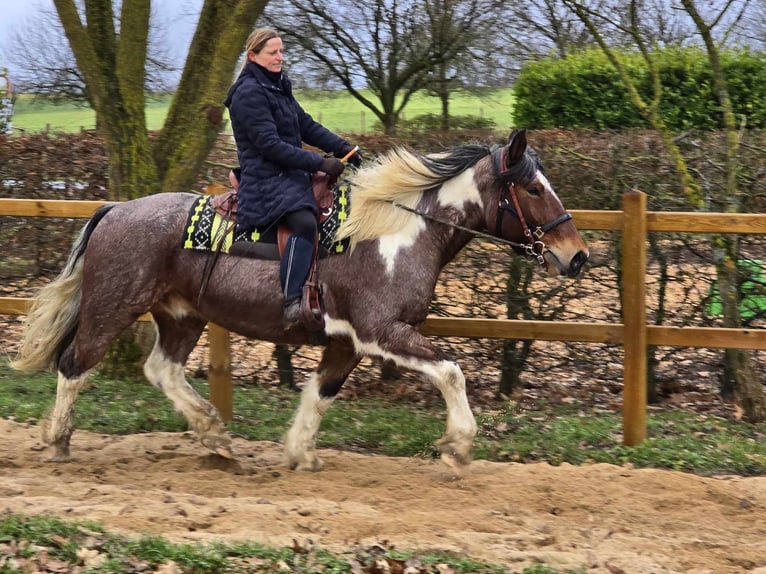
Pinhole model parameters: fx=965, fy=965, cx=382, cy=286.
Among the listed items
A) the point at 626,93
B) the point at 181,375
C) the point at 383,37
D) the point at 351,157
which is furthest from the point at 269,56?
the point at 383,37

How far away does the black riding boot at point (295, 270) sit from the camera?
5.64 m

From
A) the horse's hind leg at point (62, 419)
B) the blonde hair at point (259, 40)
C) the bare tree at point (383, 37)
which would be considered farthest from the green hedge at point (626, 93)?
the horse's hind leg at point (62, 419)

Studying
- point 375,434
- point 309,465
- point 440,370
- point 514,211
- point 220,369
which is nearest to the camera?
point 440,370

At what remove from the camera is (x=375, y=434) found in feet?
22.6

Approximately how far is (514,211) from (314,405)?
5.78 ft

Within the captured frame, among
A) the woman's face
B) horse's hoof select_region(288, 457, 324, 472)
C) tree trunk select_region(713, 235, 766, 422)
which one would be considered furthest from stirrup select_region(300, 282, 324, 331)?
tree trunk select_region(713, 235, 766, 422)

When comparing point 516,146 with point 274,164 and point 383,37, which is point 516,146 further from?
point 383,37

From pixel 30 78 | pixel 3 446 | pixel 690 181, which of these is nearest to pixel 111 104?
pixel 3 446

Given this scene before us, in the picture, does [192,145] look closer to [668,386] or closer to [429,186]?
[429,186]

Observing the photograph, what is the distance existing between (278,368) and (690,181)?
3721 mm

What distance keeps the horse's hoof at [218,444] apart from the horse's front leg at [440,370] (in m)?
1.30

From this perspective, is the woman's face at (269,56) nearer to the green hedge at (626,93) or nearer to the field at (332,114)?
the green hedge at (626,93)

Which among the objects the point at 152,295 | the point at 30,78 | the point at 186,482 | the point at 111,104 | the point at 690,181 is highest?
the point at 30,78

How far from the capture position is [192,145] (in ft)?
25.9
